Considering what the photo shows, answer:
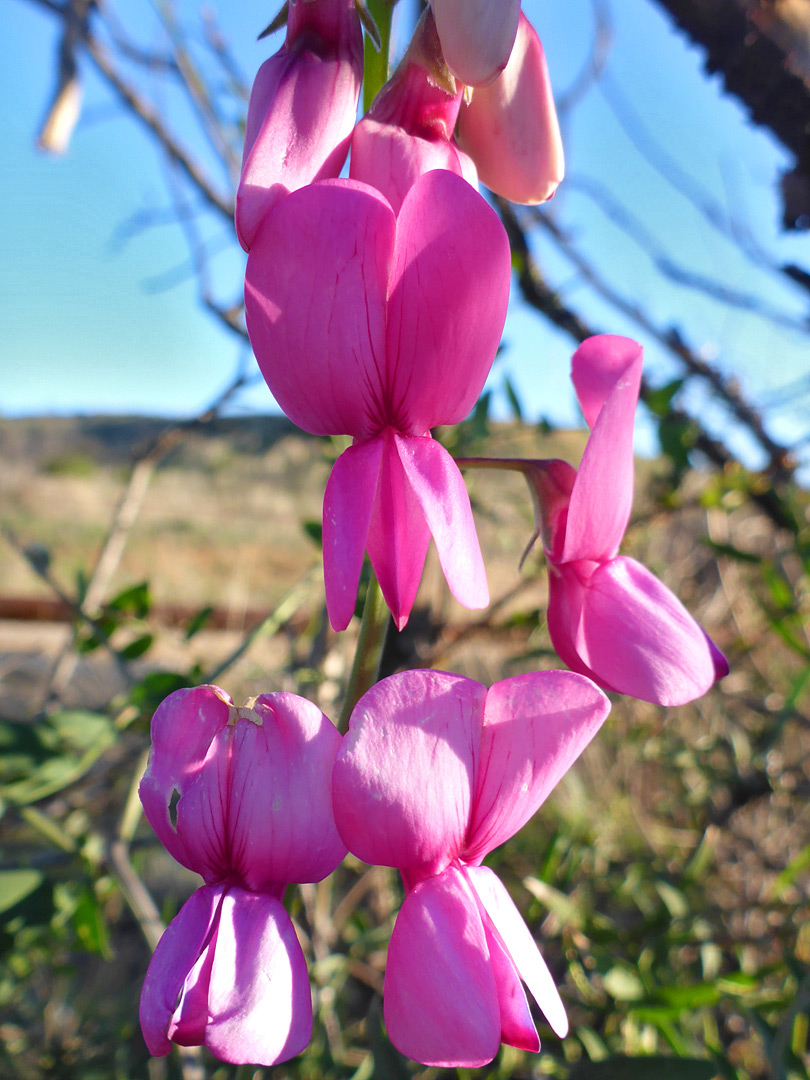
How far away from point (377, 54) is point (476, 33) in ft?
0.39

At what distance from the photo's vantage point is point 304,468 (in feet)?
20.7

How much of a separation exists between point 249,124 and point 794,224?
48 cm

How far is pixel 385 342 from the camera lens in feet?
1.39

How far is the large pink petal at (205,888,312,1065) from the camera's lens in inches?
13.6

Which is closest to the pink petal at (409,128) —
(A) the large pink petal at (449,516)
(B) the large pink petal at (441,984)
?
(A) the large pink petal at (449,516)

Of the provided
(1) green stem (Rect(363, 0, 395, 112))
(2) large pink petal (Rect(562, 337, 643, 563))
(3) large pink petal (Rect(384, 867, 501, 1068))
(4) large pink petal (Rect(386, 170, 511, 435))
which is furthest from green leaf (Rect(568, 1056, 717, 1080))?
(1) green stem (Rect(363, 0, 395, 112))

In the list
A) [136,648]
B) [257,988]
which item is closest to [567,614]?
[257,988]

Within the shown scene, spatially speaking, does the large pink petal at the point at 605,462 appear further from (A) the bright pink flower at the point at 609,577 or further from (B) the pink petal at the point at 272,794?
(B) the pink petal at the point at 272,794

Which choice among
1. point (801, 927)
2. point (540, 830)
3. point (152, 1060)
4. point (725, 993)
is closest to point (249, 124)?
point (725, 993)

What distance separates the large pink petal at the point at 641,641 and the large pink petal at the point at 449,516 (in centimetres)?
11

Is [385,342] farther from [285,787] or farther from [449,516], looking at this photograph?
[285,787]

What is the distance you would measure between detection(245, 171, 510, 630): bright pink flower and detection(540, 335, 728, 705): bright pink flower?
85 mm

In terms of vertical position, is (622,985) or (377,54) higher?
(377,54)

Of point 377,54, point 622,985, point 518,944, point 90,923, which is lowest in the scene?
point 90,923
